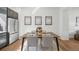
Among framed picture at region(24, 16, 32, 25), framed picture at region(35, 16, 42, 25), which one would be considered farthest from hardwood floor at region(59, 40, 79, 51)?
framed picture at region(24, 16, 32, 25)

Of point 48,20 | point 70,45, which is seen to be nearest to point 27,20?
point 48,20

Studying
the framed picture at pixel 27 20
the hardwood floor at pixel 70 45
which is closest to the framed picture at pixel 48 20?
the framed picture at pixel 27 20

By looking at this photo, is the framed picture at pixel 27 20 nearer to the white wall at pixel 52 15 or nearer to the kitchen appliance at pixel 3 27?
the white wall at pixel 52 15

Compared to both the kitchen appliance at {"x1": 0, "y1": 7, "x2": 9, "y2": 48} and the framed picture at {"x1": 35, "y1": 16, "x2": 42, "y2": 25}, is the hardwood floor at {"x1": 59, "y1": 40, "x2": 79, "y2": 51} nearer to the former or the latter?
the framed picture at {"x1": 35, "y1": 16, "x2": 42, "y2": 25}

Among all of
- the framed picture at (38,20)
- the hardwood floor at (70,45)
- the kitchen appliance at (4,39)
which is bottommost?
the hardwood floor at (70,45)

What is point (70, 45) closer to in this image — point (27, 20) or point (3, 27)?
point (27, 20)

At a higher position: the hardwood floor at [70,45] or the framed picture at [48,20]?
the framed picture at [48,20]

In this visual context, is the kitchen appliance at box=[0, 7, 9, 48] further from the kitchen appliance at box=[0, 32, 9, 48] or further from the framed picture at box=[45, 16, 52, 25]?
the framed picture at box=[45, 16, 52, 25]

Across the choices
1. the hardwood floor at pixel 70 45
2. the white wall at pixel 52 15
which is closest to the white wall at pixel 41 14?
the white wall at pixel 52 15

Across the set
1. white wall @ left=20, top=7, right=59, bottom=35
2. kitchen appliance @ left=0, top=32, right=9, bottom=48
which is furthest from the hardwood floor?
kitchen appliance @ left=0, top=32, right=9, bottom=48

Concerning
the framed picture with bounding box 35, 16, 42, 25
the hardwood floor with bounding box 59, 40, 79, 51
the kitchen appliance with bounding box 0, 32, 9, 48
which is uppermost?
the framed picture with bounding box 35, 16, 42, 25

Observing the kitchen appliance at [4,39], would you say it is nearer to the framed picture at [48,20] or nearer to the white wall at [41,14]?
the white wall at [41,14]

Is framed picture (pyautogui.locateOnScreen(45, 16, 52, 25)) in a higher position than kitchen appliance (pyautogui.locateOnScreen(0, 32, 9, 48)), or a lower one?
higher
